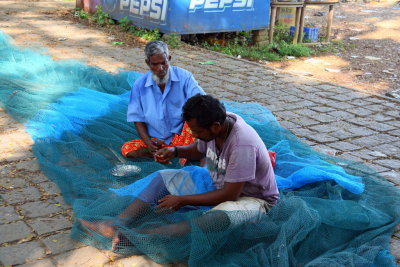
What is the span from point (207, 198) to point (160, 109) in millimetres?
1378

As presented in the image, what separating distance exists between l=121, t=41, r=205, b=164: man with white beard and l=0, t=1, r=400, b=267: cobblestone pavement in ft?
2.72

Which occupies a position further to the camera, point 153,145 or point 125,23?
point 125,23

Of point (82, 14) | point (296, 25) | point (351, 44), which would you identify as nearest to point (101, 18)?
point (82, 14)

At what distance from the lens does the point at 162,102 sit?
394 cm

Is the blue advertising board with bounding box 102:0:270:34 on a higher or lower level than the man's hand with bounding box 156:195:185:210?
higher

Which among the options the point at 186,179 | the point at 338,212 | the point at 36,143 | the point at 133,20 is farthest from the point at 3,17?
the point at 338,212

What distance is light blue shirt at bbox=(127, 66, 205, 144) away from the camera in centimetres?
393

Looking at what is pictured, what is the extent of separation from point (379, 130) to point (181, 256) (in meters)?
3.40

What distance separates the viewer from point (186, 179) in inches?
122

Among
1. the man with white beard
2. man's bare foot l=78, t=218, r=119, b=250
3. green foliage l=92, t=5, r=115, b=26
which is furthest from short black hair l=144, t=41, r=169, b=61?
green foliage l=92, t=5, r=115, b=26

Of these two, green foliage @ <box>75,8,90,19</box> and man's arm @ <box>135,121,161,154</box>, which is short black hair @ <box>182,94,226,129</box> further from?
green foliage @ <box>75,8,90,19</box>

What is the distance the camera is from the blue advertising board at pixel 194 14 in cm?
909

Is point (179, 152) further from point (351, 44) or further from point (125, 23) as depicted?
point (351, 44)

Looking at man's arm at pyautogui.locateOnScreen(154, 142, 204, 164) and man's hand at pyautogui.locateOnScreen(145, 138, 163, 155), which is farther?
man's hand at pyautogui.locateOnScreen(145, 138, 163, 155)
